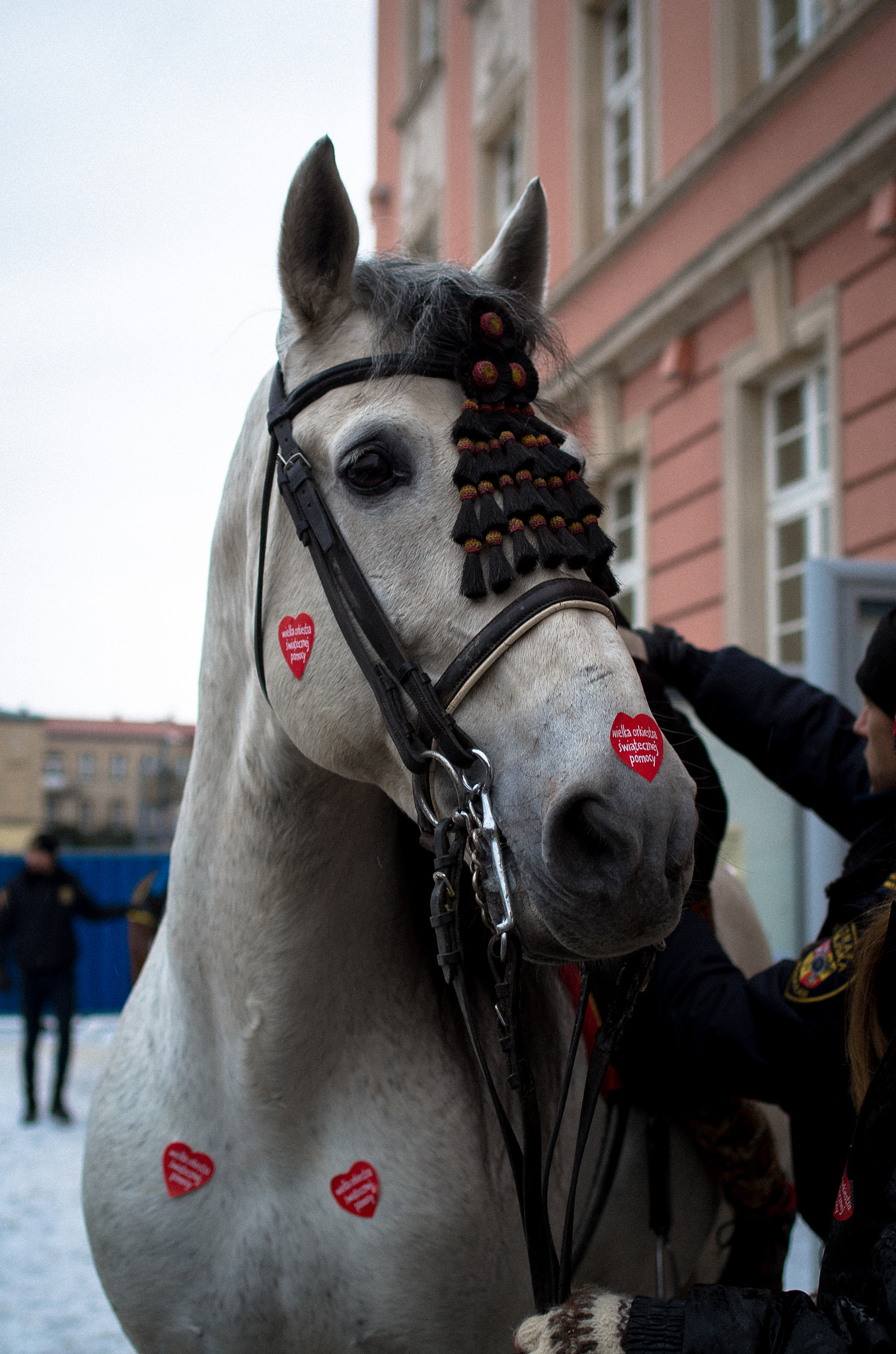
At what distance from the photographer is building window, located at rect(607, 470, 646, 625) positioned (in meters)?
9.48

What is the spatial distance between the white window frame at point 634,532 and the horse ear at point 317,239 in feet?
24.7

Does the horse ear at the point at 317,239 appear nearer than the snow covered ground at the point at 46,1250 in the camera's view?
Yes

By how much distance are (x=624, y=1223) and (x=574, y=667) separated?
126cm

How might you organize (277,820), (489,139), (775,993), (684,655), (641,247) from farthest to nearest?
(489,139), (641,247), (684,655), (775,993), (277,820)

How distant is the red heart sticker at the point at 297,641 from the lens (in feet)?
5.28

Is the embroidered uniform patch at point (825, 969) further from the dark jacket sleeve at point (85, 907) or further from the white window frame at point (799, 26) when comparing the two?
the white window frame at point (799, 26)

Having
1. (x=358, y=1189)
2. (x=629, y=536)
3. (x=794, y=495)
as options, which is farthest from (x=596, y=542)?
(x=629, y=536)

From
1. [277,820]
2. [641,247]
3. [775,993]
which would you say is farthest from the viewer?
[641,247]

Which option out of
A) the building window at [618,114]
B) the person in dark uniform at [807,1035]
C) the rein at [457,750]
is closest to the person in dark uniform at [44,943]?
the person in dark uniform at [807,1035]

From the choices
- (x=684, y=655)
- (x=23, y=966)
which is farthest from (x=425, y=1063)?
(x=23, y=966)

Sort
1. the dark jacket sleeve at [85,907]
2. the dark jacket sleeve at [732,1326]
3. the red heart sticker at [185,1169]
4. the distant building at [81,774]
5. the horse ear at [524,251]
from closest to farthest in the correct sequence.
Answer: the dark jacket sleeve at [732,1326] < the red heart sticker at [185,1169] < the horse ear at [524,251] < the dark jacket sleeve at [85,907] < the distant building at [81,774]

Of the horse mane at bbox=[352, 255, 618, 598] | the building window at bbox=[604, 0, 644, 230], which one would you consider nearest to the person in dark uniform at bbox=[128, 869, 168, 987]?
the horse mane at bbox=[352, 255, 618, 598]

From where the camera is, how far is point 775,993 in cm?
187

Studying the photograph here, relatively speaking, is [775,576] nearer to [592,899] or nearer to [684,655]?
[684,655]
